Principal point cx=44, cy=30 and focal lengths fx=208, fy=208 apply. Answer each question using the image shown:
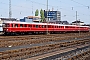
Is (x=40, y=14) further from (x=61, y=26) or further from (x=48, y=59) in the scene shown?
(x=48, y=59)

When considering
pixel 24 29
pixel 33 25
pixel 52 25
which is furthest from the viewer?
pixel 52 25

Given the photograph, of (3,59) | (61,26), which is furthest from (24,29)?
(3,59)

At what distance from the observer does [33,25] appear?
48.0 m

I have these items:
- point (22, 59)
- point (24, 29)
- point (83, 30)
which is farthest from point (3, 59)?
point (83, 30)

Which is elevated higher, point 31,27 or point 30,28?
point 31,27

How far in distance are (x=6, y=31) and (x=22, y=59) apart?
28.6 metres

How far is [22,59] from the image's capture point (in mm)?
13953

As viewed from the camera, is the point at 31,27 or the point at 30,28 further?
the point at 31,27

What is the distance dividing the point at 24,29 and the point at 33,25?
4039 mm

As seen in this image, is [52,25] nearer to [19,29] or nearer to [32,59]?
[19,29]

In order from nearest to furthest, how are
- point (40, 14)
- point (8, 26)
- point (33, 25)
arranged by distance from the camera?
point (8, 26) < point (33, 25) < point (40, 14)

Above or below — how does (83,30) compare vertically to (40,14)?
below

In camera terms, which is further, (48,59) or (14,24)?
(14,24)

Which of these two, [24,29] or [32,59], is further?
[24,29]
